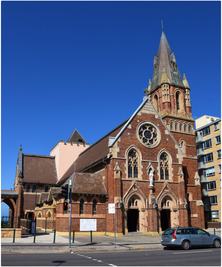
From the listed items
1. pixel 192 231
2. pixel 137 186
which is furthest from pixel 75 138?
pixel 192 231

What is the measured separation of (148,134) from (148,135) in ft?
0.41

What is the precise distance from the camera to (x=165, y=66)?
49812 mm

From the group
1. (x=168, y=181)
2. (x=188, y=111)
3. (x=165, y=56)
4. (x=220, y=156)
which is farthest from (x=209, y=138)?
(x=168, y=181)

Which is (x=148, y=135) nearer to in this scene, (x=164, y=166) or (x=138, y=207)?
(x=164, y=166)

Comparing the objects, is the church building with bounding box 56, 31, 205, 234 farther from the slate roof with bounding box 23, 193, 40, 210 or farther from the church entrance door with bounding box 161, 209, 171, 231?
the slate roof with bounding box 23, 193, 40, 210

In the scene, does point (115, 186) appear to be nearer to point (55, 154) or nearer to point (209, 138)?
point (55, 154)

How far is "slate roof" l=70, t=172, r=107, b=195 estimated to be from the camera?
3049 cm

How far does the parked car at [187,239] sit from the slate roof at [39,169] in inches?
1306

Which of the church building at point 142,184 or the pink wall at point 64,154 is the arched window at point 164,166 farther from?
the pink wall at point 64,154

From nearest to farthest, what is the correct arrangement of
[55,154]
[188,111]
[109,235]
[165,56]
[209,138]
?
[109,235] < [188,111] < [165,56] < [55,154] < [209,138]

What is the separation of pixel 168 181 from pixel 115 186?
7.19 metres

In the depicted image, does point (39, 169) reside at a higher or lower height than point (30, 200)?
higher

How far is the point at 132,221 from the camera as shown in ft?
109

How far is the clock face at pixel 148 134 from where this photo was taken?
111 feet
